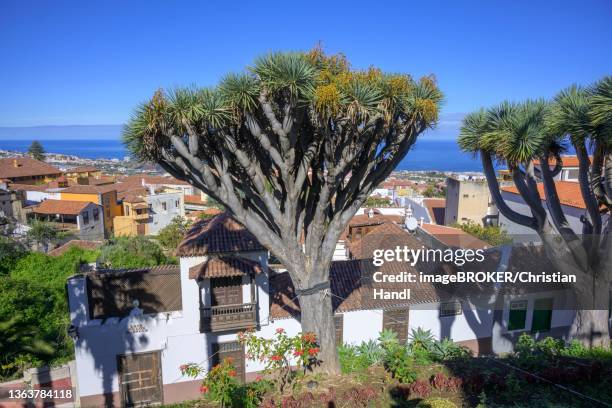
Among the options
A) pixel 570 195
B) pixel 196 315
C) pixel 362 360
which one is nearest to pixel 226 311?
pixel 196 315

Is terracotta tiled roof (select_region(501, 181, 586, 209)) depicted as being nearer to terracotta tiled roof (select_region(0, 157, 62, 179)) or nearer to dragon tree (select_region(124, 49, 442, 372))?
dragon tree (select_region(124, 49, 442, 372))

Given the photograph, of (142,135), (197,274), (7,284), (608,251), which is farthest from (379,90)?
(7,284)

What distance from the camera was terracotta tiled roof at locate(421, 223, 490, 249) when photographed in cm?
2070

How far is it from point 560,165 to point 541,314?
27.1ft

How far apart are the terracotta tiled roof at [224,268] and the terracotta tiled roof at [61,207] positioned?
128 ft

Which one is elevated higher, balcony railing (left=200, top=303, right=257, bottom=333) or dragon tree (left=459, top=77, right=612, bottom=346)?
dragon tree (left=459, top=77, right=612, bottom=346)

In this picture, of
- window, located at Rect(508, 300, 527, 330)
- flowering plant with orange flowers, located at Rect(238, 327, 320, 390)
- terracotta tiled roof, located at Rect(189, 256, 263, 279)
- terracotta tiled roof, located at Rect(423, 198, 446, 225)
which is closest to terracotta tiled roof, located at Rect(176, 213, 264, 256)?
terracotta tiled roof, located at Rect(189, 256, 263, 279)

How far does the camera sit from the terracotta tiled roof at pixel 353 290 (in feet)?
48.7

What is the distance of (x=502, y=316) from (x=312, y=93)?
43.9 feet

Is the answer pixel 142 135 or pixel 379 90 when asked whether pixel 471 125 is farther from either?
pixel 142 135

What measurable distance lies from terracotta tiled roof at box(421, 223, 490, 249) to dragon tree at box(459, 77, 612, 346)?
908cm

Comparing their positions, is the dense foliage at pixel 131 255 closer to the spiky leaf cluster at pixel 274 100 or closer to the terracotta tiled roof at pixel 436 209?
the spiky leaf cluster at pixel 274 100

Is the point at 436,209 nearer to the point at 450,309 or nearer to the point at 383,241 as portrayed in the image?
the point at 383,241

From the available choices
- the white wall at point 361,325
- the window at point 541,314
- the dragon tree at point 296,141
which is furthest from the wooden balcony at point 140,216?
the dragon tree at point 296,141
